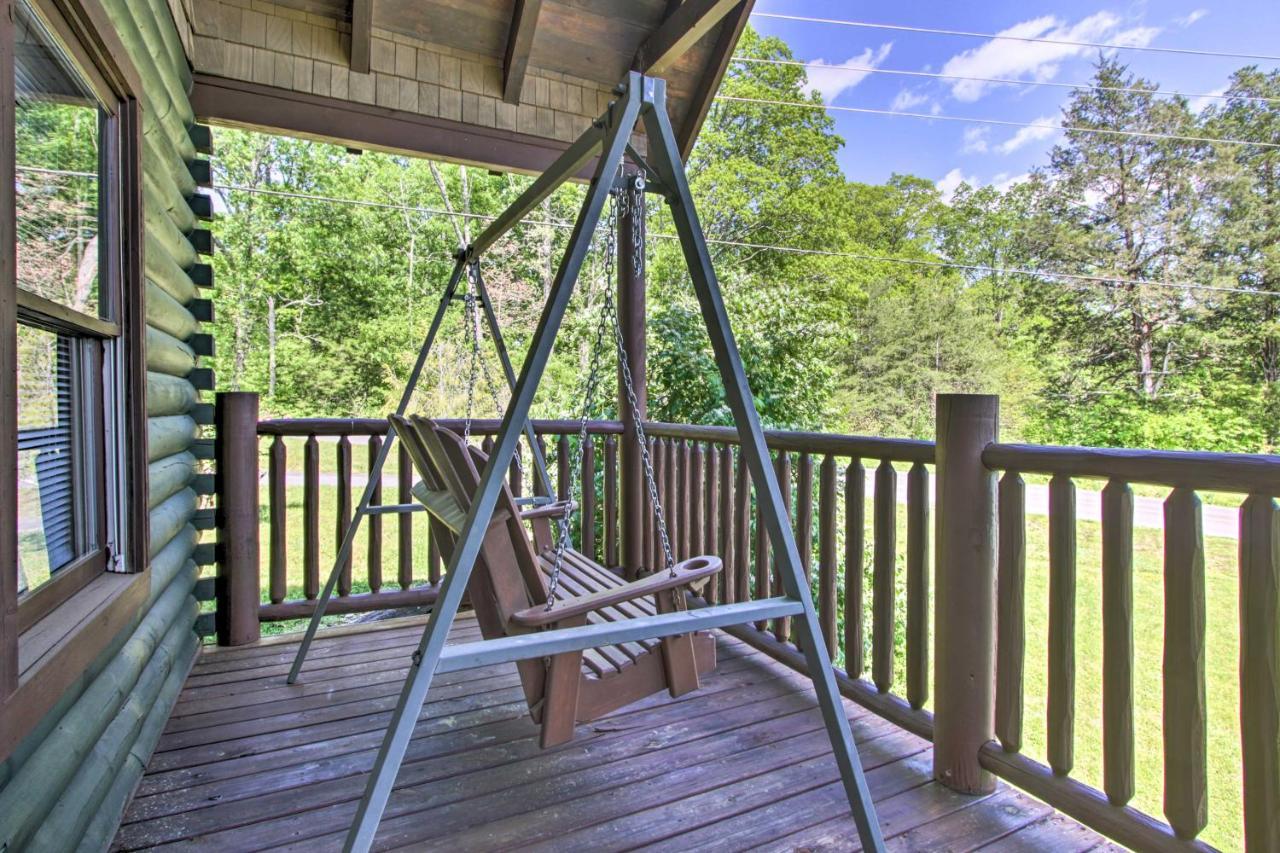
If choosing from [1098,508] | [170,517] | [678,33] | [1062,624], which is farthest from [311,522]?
[1098,508]

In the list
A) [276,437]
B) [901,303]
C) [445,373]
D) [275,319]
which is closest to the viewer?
[276,437]

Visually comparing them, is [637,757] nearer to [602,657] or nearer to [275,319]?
[602,657]

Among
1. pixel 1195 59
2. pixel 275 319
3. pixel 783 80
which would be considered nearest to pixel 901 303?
pixel 783 80

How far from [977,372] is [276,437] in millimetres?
17285

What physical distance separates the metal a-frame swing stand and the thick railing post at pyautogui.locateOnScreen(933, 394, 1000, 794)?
0.52m

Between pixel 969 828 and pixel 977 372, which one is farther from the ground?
pixel 977 372

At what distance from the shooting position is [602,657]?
1701mm

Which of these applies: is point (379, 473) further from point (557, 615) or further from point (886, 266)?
point (886, 266)

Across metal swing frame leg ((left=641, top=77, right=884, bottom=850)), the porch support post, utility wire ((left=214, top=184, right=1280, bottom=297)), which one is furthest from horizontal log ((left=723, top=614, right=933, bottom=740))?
utility wire ((left=214, top=184, right=1280, bottom=297))

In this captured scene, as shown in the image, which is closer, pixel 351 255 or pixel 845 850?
pixel 845 850

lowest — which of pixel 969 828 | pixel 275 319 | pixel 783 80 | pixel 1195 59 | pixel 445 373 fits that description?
pixel 969 828

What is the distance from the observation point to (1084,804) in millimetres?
1580

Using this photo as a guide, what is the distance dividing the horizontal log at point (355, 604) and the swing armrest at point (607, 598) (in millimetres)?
1854

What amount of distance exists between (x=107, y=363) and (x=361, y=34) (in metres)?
1.99
